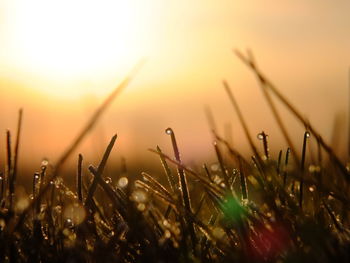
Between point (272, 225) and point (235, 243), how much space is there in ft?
0.54

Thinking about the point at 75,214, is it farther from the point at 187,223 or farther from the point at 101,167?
the point at 187,223

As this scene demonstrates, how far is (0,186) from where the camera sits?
174cm

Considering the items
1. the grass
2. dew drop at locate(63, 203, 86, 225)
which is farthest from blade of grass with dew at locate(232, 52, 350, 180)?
dew drop at locate(63, 203, 86, 225)

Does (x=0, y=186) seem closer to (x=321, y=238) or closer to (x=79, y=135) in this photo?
(x=79, y=135)

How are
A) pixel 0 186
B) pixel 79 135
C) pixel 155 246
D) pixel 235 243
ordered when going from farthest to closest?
pixel 0 186, pixel 235 243, pixel 155 246, pixel 79 135

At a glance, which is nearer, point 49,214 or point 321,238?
point 321,238

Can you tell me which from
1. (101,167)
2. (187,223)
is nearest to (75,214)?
(101,167)

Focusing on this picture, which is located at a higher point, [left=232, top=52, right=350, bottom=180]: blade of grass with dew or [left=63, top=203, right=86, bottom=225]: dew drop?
[left=232, top=52, right=350, bottom=180]: blade of grass with dew

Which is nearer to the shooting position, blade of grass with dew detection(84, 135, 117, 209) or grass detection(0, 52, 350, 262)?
grass detection(0, 52, 350, 262)

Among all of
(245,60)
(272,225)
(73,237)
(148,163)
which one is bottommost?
(148,163)

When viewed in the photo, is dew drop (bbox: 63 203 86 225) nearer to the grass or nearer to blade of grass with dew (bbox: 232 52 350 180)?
the grass

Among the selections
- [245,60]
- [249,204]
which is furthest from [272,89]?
[249,204]

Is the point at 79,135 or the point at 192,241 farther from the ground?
the point at 79,135

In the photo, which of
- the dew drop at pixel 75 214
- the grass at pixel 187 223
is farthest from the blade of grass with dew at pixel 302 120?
the dew drop at pixel 75 214
